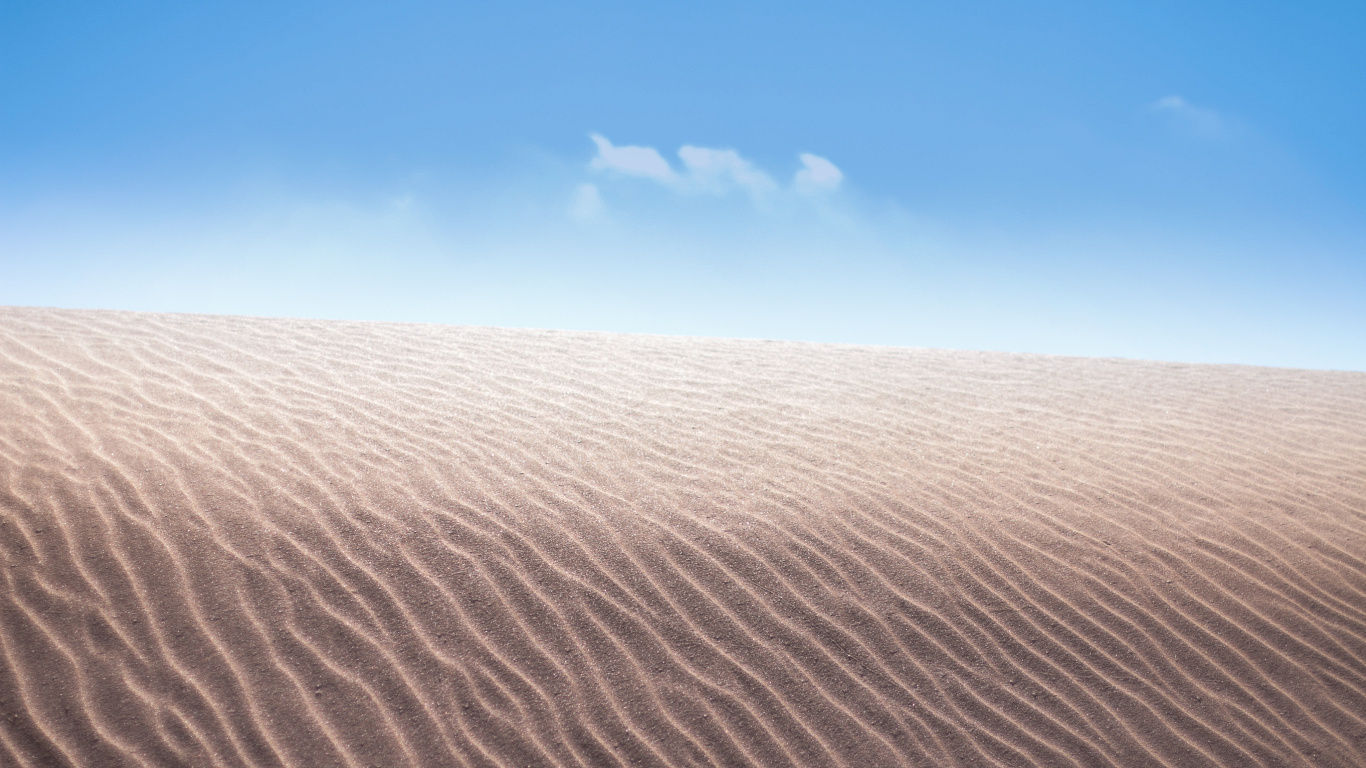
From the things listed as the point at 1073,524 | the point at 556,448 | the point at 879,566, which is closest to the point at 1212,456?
the point at 1073,524

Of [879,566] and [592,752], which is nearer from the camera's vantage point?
[592,752]

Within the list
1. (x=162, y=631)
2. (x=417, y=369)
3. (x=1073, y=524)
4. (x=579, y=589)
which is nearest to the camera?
(x=162, y=631)

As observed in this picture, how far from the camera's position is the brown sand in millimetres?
3266

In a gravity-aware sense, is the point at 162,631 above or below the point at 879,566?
below

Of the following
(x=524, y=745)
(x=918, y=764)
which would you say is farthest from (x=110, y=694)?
(x=918, y=764)

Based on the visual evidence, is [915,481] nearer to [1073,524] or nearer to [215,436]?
[1073,524]

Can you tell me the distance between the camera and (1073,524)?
491 centimetres

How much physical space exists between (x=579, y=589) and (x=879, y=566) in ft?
6.33

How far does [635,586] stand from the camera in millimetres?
4035

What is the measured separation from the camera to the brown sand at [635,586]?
327cm

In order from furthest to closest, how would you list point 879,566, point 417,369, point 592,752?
point 417,369, point 879,566, point 592,752

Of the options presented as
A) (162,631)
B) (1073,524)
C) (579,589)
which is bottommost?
(162,631)

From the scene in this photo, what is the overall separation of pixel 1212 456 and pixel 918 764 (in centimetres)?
519

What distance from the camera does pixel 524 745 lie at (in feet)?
10.4
